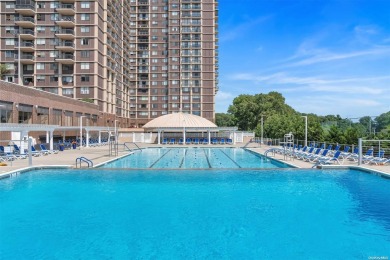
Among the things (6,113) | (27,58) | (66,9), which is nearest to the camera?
(6,113)

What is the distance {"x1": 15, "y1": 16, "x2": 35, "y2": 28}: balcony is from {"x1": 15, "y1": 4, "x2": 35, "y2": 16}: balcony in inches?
38.3

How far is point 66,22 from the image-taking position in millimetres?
58031

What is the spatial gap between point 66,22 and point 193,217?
57.4 metres

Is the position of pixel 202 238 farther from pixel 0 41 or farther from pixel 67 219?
pixel 0 41

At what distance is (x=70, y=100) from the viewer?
45.7 meters

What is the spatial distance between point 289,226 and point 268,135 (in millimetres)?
40328

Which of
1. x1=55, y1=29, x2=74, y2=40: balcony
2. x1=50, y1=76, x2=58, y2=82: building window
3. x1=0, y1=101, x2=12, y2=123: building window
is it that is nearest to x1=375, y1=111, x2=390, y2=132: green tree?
x1=0, y1=101, x2=12, y2=123: building window

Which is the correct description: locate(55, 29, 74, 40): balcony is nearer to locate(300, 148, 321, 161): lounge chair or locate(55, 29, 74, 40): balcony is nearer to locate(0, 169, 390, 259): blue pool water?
locate(0, 169, 390, 259): blue pool water

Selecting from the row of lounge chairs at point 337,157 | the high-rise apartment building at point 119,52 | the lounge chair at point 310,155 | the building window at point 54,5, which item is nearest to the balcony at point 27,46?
the high-rise apartment building at point 119,52

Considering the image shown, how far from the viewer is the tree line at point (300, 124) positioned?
28766 mm

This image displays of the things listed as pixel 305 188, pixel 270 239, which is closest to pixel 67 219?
pixel 270 239

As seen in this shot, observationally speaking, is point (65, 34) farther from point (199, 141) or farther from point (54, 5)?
point (199, 141)

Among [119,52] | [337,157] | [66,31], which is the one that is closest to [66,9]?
[66,31]

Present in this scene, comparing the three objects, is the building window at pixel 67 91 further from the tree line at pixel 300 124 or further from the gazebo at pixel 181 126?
the tree line at pixel 300 124
